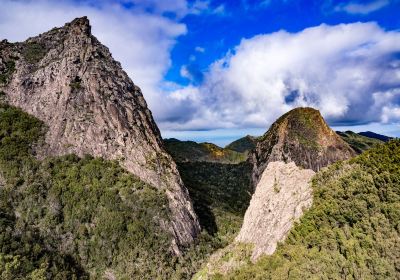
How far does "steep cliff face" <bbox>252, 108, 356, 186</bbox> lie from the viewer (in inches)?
Answer: 6014

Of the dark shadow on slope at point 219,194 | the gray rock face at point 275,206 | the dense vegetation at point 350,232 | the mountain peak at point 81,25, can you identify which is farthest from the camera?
the mountain peak at point 81,25

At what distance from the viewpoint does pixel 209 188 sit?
164625 millimetres

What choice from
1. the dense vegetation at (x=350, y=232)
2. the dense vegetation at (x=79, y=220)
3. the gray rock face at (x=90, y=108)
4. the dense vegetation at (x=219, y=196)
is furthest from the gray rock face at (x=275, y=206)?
the dense vegetation at (x=219, y=196)

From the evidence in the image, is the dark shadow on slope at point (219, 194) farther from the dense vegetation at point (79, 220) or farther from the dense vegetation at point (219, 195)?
the dense vegetation at point (79, 220)

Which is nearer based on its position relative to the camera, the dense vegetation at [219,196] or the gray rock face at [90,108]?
the gray rock face at [90,108]

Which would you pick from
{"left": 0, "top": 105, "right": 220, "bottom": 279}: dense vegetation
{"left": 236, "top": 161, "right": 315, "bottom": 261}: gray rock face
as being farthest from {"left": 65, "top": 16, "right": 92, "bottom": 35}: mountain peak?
{"left": 236, "top": 161, "right": 315, "bottom": 261}: gray rock face

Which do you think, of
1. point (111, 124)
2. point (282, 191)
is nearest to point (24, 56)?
point (111, 124)

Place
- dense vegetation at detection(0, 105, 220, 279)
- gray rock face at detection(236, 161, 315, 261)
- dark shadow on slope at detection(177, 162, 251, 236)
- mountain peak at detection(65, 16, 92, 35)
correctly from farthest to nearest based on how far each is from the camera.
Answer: mountain peak at detection(65, 16, 92, 35), dark shadow on slope at detection(177, 162, 251, 236), dense vegetation at detection(0, 105, 220, 279), gray rock face at detection(236, 161, 315, 261)

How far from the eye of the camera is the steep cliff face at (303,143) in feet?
501

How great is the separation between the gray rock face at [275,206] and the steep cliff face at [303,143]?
283ft

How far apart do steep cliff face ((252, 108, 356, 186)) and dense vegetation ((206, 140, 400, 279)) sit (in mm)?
98255

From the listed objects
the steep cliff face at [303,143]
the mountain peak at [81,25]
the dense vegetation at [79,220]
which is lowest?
the dense vegetation at [79,220]

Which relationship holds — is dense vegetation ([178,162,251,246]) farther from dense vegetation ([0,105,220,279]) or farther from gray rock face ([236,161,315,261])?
gray rock face ([236,161,315,261])

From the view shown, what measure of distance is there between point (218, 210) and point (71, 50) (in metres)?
70.4
